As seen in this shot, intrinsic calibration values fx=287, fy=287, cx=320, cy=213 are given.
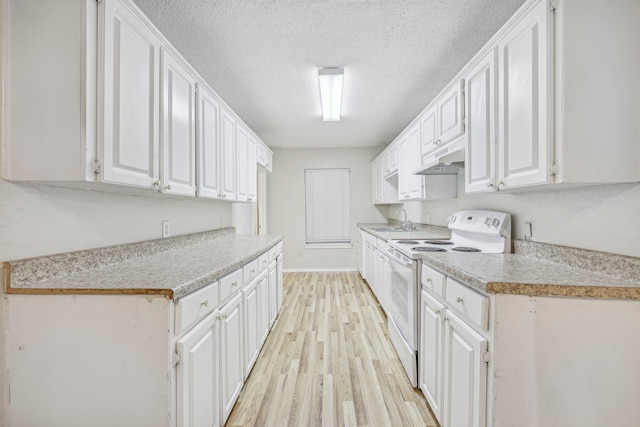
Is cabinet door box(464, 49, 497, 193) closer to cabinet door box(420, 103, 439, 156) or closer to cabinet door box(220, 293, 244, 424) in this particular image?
cabinet door box(420, 103, 439, 156)

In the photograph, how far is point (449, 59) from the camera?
91.0 inches

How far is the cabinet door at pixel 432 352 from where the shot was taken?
59.3 inches

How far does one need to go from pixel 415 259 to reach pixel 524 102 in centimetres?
106

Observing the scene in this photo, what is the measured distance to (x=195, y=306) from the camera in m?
1.19

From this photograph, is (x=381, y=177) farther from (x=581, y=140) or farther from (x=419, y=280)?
(x=581, y=140)

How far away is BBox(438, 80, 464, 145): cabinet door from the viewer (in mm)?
1979

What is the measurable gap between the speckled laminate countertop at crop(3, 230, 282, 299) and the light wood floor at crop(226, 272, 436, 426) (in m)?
0.88

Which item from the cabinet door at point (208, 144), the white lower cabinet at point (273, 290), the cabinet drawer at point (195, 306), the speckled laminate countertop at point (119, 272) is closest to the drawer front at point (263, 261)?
the white lower cabinet at point (273, 290)

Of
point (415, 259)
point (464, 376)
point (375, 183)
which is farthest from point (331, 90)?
point (375, 183)

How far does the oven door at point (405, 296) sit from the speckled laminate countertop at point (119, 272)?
3.65 feet

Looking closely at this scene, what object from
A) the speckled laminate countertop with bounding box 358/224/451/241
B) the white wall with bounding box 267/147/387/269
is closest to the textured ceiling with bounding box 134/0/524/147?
the speckled laminate countertop with bounding box 358/224/451/241

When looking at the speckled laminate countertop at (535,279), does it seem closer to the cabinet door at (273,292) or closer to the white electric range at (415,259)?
the white electric range at (415,259)

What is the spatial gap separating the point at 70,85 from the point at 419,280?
6.69 feet

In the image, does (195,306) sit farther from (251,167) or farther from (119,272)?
(251,167)
